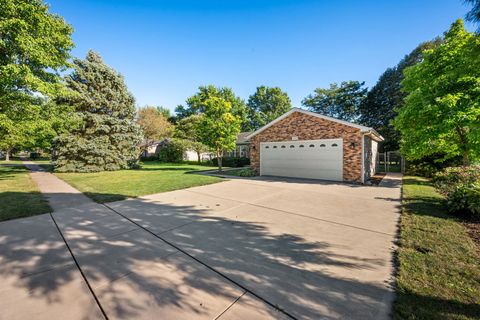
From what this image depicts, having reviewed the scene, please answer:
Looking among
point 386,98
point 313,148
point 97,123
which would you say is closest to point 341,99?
point 386,98

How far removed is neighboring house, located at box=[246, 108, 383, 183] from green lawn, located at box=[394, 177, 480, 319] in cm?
579

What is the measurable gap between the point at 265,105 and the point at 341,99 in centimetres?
1421

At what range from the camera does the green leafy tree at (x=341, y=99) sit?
31.5m

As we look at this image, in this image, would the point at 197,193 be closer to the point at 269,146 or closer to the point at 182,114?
the point at 269,146

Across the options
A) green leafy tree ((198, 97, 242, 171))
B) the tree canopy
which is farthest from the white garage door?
the tree canopy

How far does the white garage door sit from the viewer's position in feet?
34.7

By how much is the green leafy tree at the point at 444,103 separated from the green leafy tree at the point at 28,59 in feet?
52.4

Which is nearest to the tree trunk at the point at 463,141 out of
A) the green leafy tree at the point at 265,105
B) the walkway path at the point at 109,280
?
the walkway path at the point at 109,280

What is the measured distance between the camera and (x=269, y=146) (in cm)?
1307

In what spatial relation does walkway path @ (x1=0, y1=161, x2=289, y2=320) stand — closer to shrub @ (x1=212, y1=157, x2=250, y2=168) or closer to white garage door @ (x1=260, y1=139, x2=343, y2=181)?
white garage door @ (x1=260, y1=139, x2=343, y2=181)

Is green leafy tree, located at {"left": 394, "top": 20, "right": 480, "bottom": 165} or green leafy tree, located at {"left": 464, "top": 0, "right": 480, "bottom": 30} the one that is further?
green leafy tree, located at {"left": 394, "top": 20, "right": 480, "bottom": 165}

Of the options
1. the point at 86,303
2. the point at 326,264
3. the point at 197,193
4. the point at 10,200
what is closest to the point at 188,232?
the point at 86,303

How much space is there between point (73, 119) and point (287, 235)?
16.8 metres

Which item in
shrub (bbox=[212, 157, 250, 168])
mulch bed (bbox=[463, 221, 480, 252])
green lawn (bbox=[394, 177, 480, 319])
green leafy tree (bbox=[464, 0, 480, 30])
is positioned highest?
green leafy tree (bbox=[464, 0, 480, 30])
